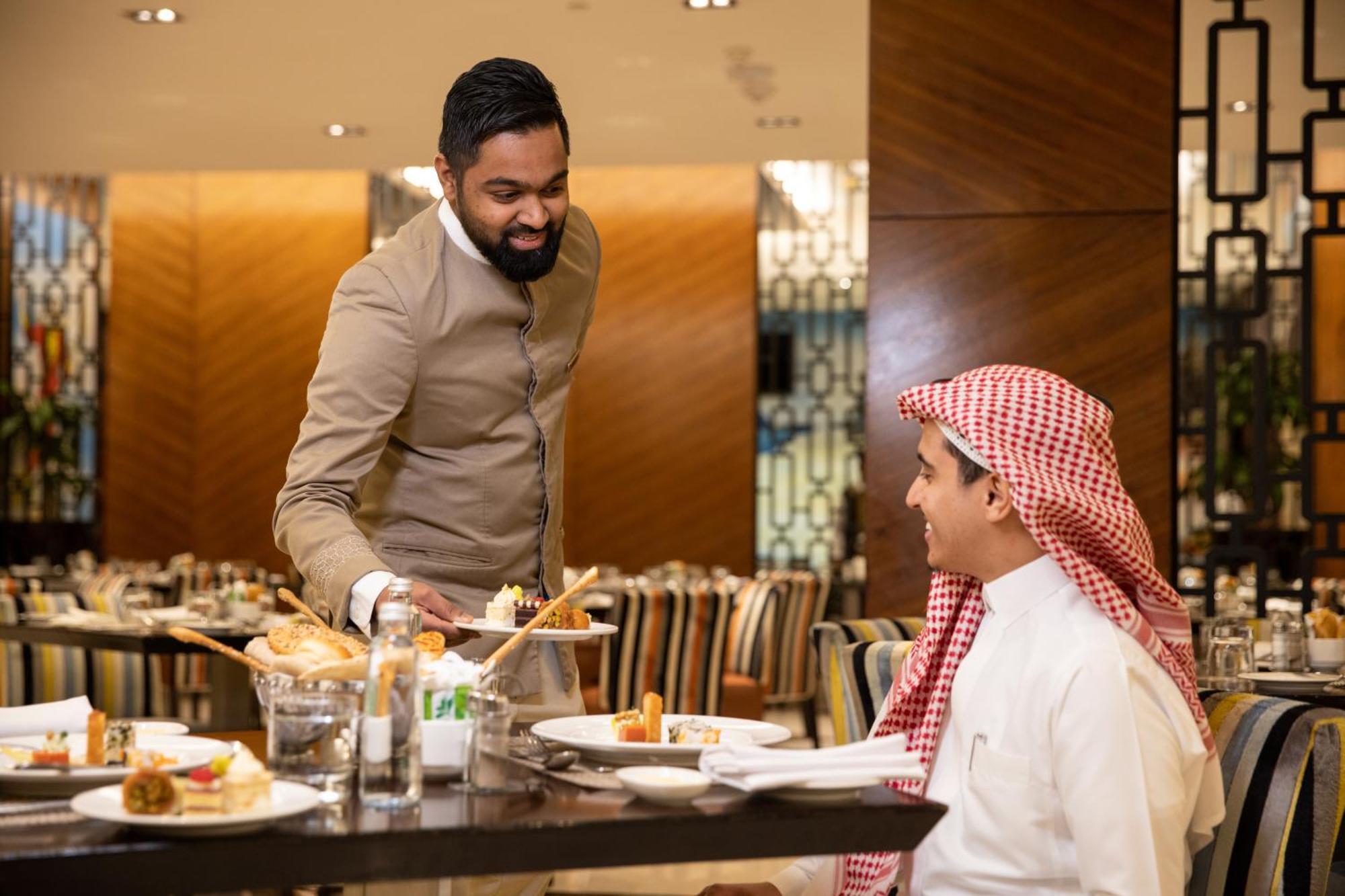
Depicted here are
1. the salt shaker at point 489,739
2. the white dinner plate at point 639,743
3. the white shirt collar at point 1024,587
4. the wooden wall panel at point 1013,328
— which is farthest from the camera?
the wooden wall panel at point 1013,328

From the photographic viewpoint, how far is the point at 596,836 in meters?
1.28

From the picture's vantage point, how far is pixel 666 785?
1.36m

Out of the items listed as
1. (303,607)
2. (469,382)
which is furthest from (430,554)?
(303,607)

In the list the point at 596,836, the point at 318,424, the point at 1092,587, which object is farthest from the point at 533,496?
the point at 596,836

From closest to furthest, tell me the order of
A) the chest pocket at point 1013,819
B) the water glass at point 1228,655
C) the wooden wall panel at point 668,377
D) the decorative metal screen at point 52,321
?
1. the chest pocket at point 1013,819
2. the water glass at point 1228,655
3. the wooden wall panel at point 668,377
4. the decorative metal screen at point 52,321

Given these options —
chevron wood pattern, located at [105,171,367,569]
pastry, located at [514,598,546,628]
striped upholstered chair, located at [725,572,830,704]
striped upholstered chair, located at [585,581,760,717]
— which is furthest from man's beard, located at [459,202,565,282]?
chevron wood pattern, located at [105,171,367,569]

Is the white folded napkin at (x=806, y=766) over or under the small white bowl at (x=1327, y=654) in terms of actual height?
over

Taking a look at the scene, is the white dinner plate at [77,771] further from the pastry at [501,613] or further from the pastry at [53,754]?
the pastry at [501,613]

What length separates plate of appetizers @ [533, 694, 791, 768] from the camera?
5.24ft

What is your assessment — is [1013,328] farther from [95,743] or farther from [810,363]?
[810,363]

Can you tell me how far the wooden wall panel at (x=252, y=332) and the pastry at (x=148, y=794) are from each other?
10.5 m

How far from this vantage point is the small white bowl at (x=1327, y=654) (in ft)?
12.0

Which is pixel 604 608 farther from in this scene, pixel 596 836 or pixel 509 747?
pixel 596 836

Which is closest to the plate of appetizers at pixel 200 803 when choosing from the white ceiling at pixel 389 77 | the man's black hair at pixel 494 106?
the man's black hair at pixel 494 106
